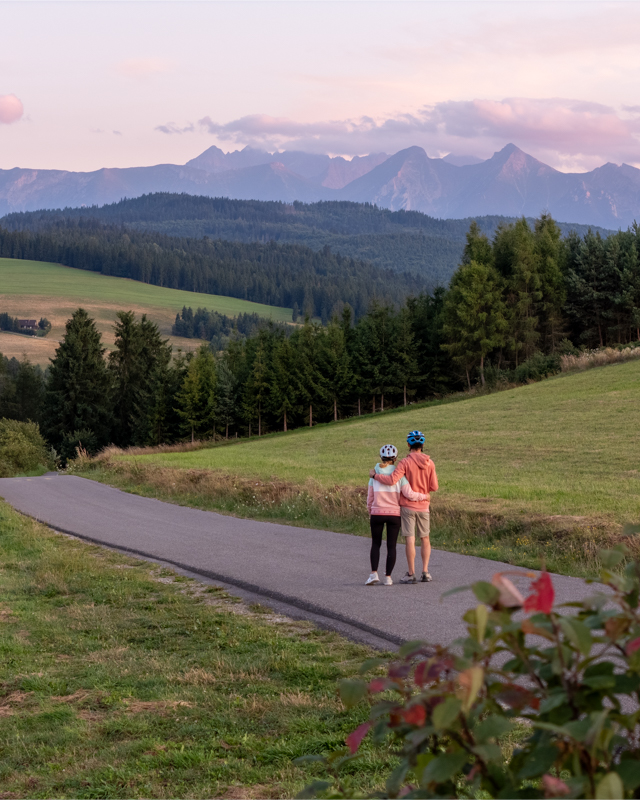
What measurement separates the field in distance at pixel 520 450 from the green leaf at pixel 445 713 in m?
13.3

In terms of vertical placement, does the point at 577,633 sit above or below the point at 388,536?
above

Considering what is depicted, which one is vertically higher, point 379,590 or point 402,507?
point 402,507

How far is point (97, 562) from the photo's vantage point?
45.6 feet

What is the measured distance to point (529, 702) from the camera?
1.39 m

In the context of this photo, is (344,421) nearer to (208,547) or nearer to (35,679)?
(208,547)

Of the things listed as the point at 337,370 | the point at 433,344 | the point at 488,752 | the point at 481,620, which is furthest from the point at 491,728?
the point at 433,344

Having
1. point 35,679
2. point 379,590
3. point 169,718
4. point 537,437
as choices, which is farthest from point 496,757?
point 537,437

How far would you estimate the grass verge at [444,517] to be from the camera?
497 inches

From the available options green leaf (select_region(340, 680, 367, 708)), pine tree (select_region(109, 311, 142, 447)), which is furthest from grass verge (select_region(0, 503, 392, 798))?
pine tree (select_region(109, 311, 142, 447))

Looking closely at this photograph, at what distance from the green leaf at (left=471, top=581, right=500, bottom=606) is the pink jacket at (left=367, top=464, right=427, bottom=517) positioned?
958 centimetres

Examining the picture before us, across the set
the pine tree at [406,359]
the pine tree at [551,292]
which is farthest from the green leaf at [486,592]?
the pine tree at [551,292]

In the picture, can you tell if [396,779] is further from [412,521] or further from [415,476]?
[412,521]

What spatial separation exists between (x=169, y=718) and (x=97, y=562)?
338 inches

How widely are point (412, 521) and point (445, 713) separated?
396 inches
